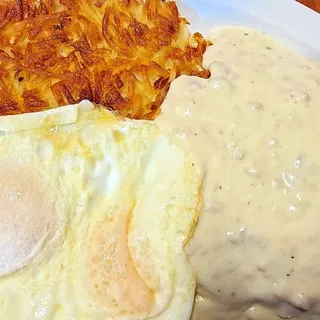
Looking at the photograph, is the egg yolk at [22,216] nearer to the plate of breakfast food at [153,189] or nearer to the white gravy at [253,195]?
the plate of breakfast food at [153,189]

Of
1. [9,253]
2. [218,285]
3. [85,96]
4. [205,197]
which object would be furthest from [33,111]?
[218,285]

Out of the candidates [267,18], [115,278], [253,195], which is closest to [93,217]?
[115,278]

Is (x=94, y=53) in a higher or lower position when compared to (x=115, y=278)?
higher

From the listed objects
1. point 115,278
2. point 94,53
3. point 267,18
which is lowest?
point 115,278

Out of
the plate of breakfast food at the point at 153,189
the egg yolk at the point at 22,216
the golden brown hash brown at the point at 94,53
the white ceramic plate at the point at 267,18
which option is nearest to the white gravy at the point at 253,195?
the plate of breakfast food at the point at 153,189

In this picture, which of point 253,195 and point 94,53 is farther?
point 94,53

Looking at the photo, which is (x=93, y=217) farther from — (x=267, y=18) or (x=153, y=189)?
(x=267, y=18)

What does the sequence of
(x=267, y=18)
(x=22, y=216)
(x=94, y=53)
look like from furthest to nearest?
(x=267, y=18) → (x=94, y=53) → (x=22, y=216)
